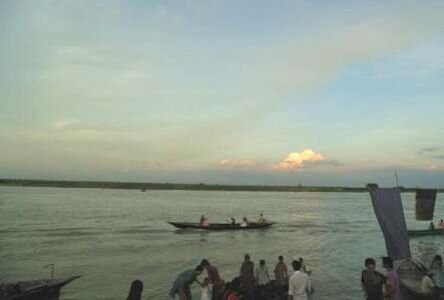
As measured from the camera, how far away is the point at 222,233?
168ft

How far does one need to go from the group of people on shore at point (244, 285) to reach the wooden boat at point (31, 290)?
5772mm

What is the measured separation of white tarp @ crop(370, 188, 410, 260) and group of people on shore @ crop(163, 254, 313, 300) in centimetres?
303

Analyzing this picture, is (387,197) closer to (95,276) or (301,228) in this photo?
(95,276)

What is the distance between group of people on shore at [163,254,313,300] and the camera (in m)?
9.87

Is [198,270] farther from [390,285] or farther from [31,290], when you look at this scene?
[31,290]

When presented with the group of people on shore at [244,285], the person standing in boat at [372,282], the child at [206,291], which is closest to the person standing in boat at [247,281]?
the group of people on shore at [244,285]

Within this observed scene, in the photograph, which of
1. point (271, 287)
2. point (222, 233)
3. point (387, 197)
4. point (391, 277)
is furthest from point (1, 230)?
point (391, 277)

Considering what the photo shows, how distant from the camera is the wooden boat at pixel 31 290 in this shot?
1714 cm

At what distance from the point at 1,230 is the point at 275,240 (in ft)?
85.8

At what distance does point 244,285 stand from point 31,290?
815 centimetres

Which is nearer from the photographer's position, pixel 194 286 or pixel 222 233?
pixel 194 286

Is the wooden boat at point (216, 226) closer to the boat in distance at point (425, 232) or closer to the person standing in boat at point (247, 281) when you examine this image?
the boat in distance at point (425, 232)

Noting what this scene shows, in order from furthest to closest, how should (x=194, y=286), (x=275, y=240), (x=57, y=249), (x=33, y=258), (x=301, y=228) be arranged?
(x=301, y=228), (x=275, y=240), (x=57, y=249), (x=33, y=258), (x=194, y=286)

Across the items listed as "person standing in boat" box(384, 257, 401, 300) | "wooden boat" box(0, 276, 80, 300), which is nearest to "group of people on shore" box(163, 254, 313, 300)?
"person standing in boat" box(384, 257, 401, 300)
